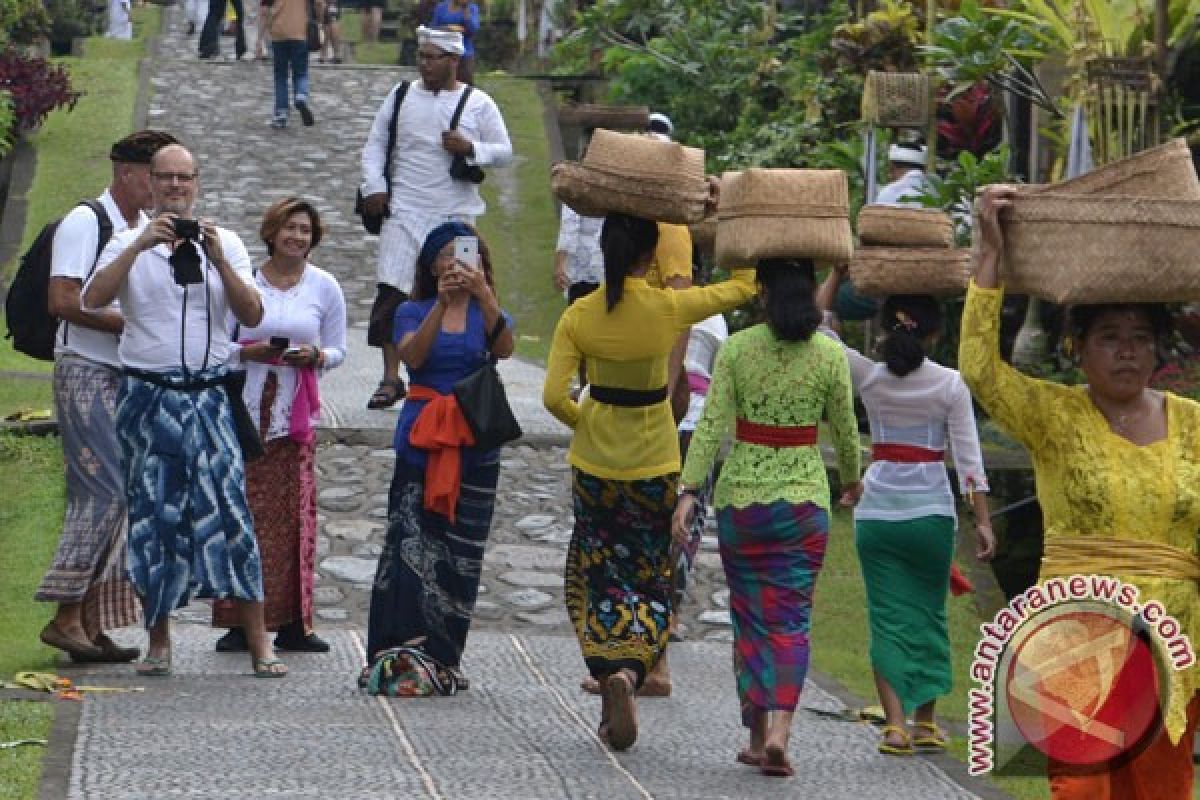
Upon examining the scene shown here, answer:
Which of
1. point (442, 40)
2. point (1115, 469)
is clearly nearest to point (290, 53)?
point (442, 40)

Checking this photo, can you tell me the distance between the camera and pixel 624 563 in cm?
898

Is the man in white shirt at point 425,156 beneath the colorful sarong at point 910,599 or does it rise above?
above

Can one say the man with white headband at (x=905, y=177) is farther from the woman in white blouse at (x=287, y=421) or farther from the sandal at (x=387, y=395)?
the woman in white blouse at (x=287, y=421)

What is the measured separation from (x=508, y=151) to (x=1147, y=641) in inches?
336

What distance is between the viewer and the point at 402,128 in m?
14.2

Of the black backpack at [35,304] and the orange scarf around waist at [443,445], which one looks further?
the black backpack at [35,304]

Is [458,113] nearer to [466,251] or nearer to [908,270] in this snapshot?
[466,251]

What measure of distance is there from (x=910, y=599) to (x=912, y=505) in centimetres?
33

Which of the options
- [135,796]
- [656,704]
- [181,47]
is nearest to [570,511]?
[656,704]

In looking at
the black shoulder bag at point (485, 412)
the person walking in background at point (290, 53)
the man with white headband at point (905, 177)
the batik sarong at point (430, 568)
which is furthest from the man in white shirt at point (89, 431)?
the person walking in background at point (290, 53)

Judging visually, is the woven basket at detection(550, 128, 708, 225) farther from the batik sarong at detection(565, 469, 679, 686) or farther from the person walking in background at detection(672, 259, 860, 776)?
the batik sarong at detection(565, 469, 679, 686)

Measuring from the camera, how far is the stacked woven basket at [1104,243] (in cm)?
633

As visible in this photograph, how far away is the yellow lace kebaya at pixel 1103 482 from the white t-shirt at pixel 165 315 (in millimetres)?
3703

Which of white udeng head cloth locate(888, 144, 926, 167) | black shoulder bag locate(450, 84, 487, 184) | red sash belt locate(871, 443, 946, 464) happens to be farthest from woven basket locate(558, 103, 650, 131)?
red sash belt locate(871, 443, 946, 464)
